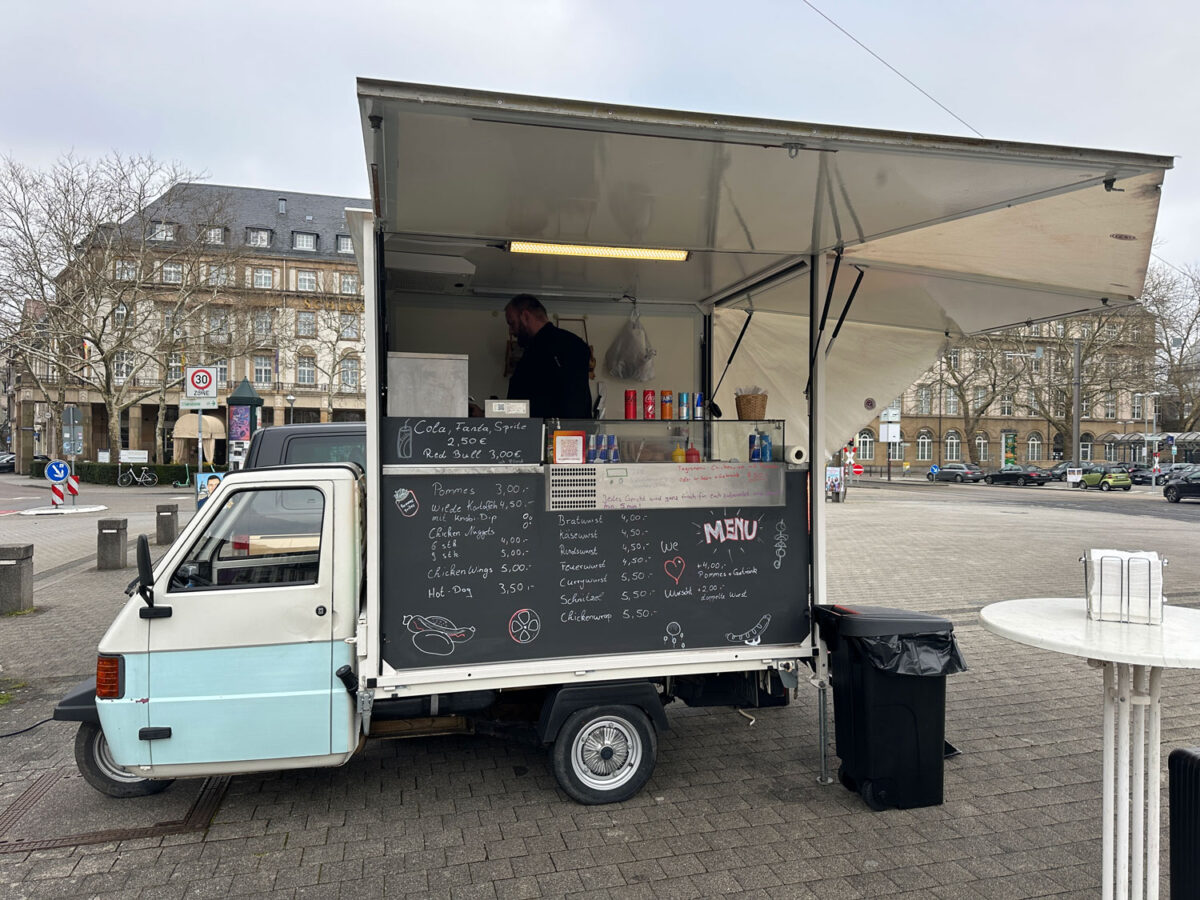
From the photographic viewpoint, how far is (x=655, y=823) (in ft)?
12.5

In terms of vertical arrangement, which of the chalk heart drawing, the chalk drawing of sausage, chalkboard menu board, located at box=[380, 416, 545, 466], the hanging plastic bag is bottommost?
the chalk drawing of sausage

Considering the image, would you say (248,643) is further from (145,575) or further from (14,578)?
(14,578)

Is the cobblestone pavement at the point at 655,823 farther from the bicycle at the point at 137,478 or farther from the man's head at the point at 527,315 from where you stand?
the bicycle at the point at 137,478

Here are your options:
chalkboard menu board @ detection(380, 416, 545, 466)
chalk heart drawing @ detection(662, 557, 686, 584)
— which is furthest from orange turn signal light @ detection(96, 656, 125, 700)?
chalk heart drawing @ detection(662, 557, 686, 584)

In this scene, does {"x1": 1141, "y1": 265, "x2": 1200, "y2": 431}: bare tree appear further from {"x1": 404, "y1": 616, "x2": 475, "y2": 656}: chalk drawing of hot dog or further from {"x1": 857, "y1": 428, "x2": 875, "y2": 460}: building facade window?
{"x1": 404, "y1": 616, "x2": 475, "y2": 656}: chalk drawing of hot dog

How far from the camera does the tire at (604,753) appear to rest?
12.8 feet

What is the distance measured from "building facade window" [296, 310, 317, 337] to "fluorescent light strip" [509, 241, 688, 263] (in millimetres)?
46452

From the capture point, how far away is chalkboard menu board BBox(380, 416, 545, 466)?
12.0ft

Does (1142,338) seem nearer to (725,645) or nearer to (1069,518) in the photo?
(1069,518)

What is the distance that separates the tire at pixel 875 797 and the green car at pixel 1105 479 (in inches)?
1683

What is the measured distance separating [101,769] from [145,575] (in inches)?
51.6

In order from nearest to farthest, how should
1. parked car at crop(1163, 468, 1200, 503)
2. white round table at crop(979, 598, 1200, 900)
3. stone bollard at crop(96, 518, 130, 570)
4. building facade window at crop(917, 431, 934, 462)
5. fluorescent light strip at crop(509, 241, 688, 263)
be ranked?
white round table at crop(979, 598, 1200, 900) → fluorescent light strip at crop(509, 241, 688, 263) → stone bollard at crop(96, 518, 130, 570) → parked car at crop(1163, 468, 1200, 503) → building facade window at crop(917, 431, 934, 462)


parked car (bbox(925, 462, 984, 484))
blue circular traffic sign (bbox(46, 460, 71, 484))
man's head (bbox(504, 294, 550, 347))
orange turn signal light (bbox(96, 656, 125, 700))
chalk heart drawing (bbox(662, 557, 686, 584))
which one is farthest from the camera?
parked car (bbox(925, 462, 984, 484))

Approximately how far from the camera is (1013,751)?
15.6 ft
